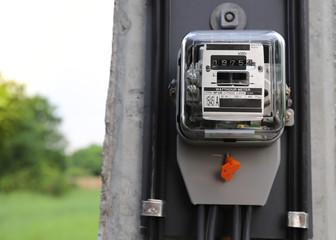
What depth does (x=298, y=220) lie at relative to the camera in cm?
56

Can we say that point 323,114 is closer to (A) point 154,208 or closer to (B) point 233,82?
(B) point 233,82

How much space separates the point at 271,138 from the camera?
548 mm

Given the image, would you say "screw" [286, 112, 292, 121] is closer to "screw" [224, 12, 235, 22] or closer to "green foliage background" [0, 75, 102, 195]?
"screw" [224, 12, 235, 22]

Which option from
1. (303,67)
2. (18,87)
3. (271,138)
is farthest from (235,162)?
(18,87)

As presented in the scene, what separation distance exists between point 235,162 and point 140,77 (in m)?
0.21

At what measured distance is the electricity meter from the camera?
508 mm

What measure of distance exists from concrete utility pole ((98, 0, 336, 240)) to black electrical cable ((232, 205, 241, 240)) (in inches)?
4.9

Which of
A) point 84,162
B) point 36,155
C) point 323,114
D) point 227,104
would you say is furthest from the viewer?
point 84,162

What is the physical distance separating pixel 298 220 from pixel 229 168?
0.43 feet

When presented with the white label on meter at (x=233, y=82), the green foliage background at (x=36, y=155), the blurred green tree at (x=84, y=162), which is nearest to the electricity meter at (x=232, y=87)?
the white label on meter at (x=233, y=82)

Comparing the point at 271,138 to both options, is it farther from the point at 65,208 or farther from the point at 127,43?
the point at 65,208

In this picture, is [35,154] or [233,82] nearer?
[233,82]

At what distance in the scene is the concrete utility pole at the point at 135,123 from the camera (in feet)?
1.96

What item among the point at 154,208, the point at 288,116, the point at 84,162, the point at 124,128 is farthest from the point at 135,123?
the point at 84,162
